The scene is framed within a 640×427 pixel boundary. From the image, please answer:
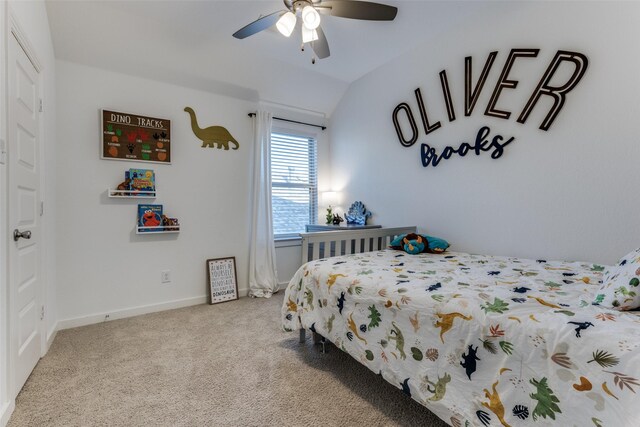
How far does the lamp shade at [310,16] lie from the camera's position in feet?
5.77

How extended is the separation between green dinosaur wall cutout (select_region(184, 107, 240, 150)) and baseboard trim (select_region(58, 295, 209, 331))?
1.60 meters

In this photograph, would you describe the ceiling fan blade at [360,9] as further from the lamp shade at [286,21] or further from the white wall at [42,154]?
the white wall at [42,154]

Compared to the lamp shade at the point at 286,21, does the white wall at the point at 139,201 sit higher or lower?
lower

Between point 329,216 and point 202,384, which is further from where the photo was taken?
point 329,216

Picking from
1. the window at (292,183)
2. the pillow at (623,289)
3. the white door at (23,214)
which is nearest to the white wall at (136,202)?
the window at (292,183)

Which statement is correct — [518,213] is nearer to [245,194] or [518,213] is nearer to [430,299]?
[430,299]

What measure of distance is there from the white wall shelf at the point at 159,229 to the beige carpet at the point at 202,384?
0.84 meters

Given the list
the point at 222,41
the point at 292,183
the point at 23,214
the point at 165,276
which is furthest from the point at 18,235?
the point at 292,183

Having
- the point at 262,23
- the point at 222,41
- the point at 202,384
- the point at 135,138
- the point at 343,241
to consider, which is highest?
the point at 222,41

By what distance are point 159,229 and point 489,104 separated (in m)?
3.05

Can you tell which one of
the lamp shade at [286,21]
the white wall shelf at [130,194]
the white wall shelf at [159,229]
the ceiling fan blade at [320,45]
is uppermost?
the ceiling fan blade at [320,45]

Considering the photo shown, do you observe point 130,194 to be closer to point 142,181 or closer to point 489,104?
point 142,181

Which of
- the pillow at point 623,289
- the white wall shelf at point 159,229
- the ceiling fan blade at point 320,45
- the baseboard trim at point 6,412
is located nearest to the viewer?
the pillow at point 623,289

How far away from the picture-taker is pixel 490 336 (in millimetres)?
1010
